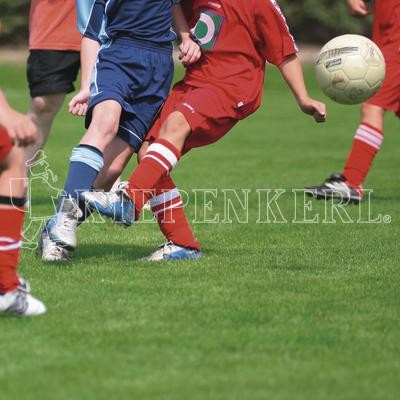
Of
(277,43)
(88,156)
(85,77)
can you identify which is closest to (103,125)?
(88,156)

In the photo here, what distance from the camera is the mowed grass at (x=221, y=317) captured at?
3.94 m

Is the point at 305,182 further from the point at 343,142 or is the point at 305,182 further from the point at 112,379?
the point at 112,379

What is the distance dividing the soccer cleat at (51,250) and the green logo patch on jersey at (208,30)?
138 cm

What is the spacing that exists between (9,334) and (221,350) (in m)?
0.86

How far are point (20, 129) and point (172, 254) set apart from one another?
2.10 metres

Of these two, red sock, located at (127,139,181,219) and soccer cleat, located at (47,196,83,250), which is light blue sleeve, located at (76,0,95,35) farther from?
soccer cleat, located at (47,196,83,250)

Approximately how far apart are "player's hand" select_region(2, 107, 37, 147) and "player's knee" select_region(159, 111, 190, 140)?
168 cm

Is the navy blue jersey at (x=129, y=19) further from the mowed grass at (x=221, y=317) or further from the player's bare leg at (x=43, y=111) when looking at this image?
the player's bare leg at (x=43, y=111)

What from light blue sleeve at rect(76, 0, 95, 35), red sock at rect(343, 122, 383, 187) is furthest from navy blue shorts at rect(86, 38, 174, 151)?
red sock at rect(343, 122, 383, 187)

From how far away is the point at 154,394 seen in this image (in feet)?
12.4

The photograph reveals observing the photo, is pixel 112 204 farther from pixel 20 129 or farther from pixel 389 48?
pixel 389 48

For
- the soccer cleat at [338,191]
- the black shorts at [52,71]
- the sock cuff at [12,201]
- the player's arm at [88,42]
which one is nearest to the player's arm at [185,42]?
the player's arm at [88,42]

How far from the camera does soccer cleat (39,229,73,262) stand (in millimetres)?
6176

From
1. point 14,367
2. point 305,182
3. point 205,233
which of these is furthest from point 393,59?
point 14,367
